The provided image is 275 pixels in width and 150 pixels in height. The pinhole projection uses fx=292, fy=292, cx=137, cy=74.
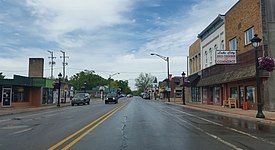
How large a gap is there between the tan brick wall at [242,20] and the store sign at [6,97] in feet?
84.0

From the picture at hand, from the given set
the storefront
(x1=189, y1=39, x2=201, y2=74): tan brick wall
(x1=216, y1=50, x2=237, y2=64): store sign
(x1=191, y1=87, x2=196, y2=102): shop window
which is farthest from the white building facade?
the storefront

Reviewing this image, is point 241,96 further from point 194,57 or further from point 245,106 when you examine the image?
point 194,57

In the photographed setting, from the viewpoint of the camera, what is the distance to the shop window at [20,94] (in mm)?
35831

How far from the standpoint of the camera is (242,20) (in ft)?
90.3

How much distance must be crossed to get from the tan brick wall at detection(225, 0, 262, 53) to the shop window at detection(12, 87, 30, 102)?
84.1ft

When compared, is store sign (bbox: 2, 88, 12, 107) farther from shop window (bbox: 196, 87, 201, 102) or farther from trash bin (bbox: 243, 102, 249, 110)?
shop window (bbox: 196, 87, 201, 102)

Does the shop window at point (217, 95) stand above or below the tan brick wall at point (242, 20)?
below

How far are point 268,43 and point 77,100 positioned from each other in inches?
1116

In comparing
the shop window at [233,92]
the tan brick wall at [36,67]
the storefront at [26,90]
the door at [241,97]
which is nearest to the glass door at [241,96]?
the door at [241,97]

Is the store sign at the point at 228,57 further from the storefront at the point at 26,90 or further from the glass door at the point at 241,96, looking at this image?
the storefront at the point at 26,90

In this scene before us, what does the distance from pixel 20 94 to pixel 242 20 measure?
2765 centimetres

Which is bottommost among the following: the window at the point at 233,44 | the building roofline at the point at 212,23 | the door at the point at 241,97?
the door at the point at 241,97

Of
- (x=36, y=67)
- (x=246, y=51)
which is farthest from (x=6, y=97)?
(x=246, y=51)

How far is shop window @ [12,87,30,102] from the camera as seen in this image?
35831mm
